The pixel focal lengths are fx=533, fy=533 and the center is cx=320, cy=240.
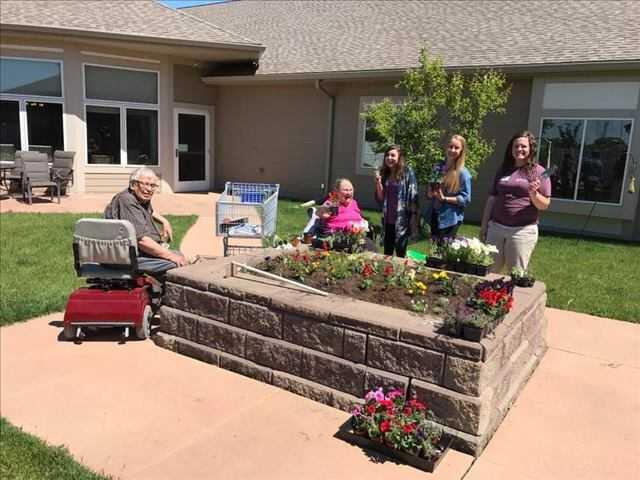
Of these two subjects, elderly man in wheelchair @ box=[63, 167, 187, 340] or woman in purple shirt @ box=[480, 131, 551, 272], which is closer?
elderly man in wheelchair @ box=[63, 167, 187, 340]

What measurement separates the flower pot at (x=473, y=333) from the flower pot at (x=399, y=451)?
588 millimetres

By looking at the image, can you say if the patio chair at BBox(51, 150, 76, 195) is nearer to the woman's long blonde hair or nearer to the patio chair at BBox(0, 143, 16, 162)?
the patio chair at BBox(0, 143, 16, 162)

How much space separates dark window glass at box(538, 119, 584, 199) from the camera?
36.3ft

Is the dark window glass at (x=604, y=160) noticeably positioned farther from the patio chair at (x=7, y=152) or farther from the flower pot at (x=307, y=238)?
the patio chair at (x=7, y=152)

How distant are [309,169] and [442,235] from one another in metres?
9.76

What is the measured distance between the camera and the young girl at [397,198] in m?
5.59

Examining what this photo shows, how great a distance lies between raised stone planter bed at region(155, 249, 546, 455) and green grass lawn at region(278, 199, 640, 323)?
72.9 inches

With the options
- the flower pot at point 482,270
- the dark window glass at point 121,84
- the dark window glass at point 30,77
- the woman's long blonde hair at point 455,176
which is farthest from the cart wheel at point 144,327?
the dark window glass at point 121,84

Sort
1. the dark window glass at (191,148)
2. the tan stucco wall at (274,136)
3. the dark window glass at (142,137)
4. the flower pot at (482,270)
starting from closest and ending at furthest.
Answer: the flower pot at (482,270), the dark window glass at (142,137), the tan stucco wall at (274,136), the dark window glass at (191,148)

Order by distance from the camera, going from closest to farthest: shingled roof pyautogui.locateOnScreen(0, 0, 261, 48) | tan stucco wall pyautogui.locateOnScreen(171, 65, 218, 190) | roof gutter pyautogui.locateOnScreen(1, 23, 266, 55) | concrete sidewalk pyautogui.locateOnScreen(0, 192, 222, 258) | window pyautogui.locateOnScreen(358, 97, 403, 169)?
1. concrete sidewalk pyautogui.locateOnScreen(0, 192, 222, 258)
2. roof gutter pyautogui.locateOnScreen(1, 23, 266, 55)
3. shingled roof pyautogui.locateOnScreen(0, 0, 261, 48)
4. window pyautogui.locateOnScreen(358, 97, 403, 169)
5. tan stucco wall pyautogui.locateOnScreen(171, 65, 218, 190)

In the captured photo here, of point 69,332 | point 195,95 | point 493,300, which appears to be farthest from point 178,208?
point 493,300

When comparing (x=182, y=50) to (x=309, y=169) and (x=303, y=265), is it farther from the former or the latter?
(x=303, y=265)

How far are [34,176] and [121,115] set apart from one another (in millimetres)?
3221

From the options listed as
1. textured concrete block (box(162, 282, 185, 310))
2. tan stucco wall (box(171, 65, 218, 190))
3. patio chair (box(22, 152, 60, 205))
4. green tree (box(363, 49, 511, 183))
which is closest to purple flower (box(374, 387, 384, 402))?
textured concrete block (box(162, 282, 185, 310))
